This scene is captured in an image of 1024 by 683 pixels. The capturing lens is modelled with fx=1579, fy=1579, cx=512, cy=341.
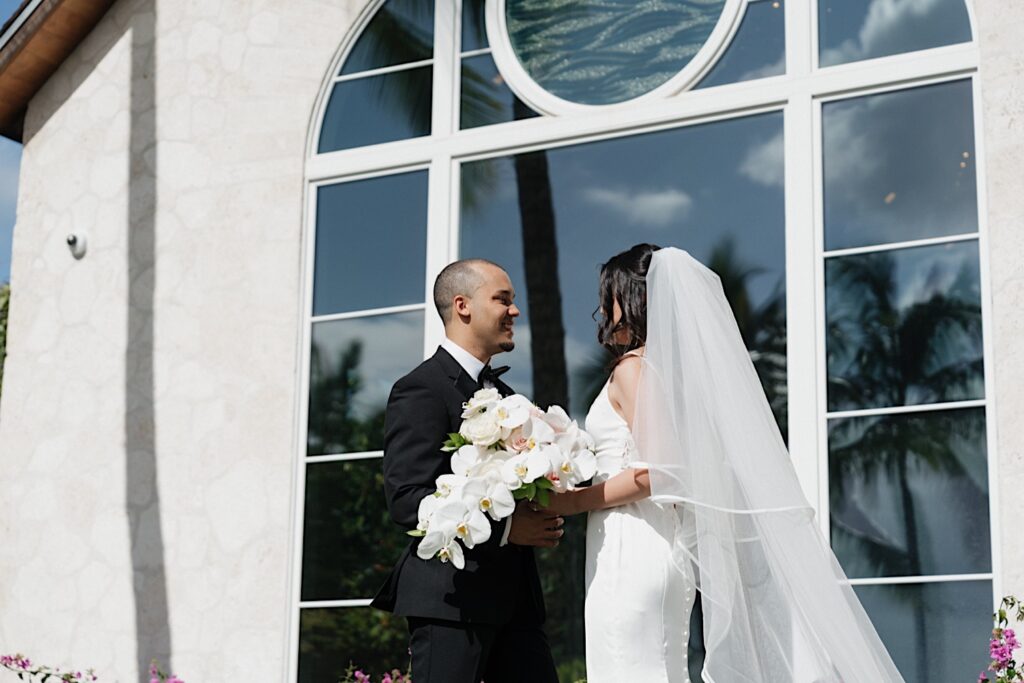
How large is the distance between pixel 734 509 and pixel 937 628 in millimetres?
1697

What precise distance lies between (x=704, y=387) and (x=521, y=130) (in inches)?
115

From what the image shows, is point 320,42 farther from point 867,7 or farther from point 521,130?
point 867,7

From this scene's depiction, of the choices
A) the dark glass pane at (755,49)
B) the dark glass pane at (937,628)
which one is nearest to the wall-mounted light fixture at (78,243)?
the dark glass pane at (755,49)

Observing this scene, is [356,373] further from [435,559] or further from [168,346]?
[435,559]

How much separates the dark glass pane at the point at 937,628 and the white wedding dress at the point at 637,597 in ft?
5.01

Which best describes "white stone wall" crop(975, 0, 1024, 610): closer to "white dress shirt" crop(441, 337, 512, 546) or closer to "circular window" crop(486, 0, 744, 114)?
"circular window" crop(486, 0, 744, 114)

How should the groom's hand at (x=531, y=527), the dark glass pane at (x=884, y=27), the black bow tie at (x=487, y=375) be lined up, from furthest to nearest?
1. the dark glass pane at (x=884, y=27)
2. the black bow tie at (x=487, y=375)
3. the groom's hand at (x=531, y=527)

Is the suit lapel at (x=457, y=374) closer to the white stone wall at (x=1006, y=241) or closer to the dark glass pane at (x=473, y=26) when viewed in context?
the white stone wall at (x=1006, y=241)

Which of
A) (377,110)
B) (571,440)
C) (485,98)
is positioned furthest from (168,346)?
(571,440)

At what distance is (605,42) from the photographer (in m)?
7.49

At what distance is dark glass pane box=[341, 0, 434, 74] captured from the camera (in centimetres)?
798

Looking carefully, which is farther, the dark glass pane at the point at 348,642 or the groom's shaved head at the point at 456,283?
the dark glass pane at the point at 348,642

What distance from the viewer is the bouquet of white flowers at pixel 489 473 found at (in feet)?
15.5

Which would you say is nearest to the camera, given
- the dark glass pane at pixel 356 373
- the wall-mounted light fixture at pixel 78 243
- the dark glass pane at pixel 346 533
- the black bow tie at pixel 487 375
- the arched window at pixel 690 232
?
the black bow tie at pixel 487 375
